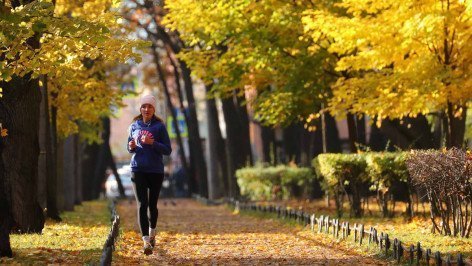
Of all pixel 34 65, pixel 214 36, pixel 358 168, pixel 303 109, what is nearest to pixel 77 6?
pixel 214 36

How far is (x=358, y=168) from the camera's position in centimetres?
2092

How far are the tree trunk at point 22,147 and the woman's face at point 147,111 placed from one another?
3325mm

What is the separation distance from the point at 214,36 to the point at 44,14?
40.7 ft

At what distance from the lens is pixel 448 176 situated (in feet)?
46.1

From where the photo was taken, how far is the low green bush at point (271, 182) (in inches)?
1287

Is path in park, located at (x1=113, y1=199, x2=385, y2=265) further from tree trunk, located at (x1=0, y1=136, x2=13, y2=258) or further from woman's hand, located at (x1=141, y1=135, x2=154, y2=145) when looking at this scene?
woman's hand, located at (x1=141, y1=135, x2=154, y2=145)

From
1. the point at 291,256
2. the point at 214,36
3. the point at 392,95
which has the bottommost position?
the point at 291,256

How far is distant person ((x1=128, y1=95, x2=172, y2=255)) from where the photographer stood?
13312mm

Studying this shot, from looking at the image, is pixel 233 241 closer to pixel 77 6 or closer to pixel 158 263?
pixel 158 263

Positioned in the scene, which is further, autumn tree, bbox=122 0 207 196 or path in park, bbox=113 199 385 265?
autumn tree, bbox=122 0 207 196

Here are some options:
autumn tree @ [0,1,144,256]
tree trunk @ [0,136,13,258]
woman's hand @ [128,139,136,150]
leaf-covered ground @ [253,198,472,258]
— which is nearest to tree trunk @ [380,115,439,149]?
leaf-covered ground @ [253,198,472,258]

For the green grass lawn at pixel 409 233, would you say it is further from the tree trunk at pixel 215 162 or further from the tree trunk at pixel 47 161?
the tree trunk at pixel 215 162

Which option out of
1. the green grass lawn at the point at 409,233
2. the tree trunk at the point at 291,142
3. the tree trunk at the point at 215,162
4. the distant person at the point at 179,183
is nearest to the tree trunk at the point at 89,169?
the distant person at the point at 179,183

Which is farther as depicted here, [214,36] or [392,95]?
[214,36]
